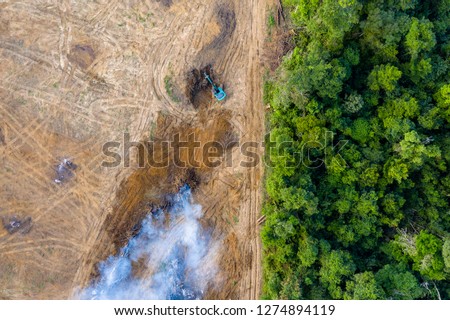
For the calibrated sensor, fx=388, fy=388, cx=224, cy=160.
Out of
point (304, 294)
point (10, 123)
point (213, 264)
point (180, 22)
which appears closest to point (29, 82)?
point (10, 123)

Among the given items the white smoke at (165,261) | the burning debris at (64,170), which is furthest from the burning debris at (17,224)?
the white smoke at (165,261)

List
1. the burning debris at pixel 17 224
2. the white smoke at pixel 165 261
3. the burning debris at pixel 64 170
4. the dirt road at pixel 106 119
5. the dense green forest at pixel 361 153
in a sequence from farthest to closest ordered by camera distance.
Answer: the burning debris at pixel 64 170
the dirt road at pixel 106 119
the white smoke at pixel 165 261
the burning debris at pixel 17 224
the dense green forest at pixel 361 153

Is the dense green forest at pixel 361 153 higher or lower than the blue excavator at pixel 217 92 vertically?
lower

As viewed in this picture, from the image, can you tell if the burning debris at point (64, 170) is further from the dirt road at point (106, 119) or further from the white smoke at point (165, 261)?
the white smoke at point (165, 261)

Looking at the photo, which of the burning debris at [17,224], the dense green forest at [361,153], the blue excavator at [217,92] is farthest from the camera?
the blue excavator at [217,92]

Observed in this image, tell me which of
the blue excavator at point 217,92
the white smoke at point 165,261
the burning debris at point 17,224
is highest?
the blue excavator at point 217,92
